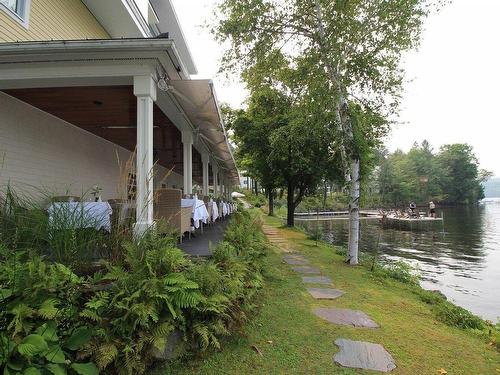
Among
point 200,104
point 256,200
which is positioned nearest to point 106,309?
point 200,104

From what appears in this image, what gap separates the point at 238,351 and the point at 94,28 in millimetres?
8601

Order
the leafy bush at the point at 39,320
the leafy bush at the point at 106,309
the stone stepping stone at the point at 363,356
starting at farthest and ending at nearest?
the stone stepping stone at the point at 363,356 < the leafy bush at the point at 106,309 < the leafy bush at the point at 39,320

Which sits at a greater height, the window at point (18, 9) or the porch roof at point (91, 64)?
the window at point (18, 9)

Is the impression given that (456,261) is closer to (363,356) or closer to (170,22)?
(363,356)

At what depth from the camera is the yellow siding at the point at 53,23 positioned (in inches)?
216

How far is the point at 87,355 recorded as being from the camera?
2154mm

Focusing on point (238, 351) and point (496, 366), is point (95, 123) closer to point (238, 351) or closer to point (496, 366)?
point (238, 351)

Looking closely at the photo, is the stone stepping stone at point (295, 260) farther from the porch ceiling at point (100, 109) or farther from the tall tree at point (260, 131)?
the tall tree at point (260, 131)

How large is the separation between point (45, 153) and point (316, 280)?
5.48 meters

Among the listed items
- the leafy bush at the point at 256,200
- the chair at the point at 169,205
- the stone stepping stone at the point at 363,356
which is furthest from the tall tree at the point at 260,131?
the leafy bush at the point at 256,200

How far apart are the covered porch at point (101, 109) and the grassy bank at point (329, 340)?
1348 mm

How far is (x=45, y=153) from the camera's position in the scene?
6.43 metres

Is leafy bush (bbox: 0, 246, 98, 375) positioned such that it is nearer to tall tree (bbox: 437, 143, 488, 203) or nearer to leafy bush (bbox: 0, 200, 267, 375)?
leafy bush (bbox: 0, 200, 267, 375)

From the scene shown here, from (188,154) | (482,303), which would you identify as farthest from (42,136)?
(482,303)
